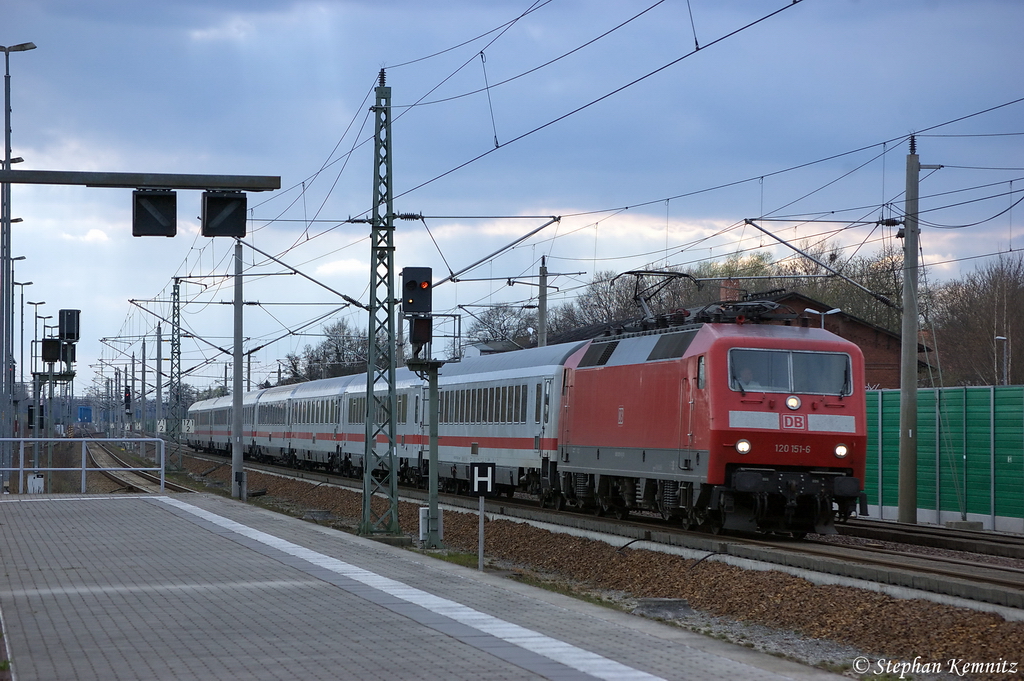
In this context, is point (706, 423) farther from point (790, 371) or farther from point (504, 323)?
point (504, 323)

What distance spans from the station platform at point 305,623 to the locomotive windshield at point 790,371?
19.6 feet

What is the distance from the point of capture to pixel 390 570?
15000mm

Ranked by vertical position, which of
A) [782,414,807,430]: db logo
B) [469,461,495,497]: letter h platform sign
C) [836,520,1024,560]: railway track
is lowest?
[836,520,1024,560]: railway track

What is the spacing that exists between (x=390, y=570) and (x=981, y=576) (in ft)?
22.7

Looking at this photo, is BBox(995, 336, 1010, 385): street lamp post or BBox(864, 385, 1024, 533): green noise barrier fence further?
BBox(995, 336, 1010, 385): street lamp post

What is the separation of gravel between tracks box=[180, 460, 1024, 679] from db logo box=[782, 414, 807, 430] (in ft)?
9.67

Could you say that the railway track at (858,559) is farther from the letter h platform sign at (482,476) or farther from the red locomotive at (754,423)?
the letter h platform sign at (482,476)

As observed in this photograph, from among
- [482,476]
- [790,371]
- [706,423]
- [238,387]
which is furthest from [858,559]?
[238,387]

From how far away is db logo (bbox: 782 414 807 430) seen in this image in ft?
63.3

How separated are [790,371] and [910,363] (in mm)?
7766

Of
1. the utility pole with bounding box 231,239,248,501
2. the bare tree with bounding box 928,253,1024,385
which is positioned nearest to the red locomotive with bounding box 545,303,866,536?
the utility pole with bounding box 231,239,248,501

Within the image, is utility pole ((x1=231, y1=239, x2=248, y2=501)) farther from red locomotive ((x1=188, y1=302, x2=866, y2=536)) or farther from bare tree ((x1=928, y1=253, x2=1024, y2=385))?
bare tree ((x1=928, y1=253, x2=1024, y2=385))

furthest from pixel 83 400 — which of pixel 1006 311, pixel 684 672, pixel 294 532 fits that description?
pixel 684 672

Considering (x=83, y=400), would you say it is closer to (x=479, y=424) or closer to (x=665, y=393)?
(x=479, y=424)
